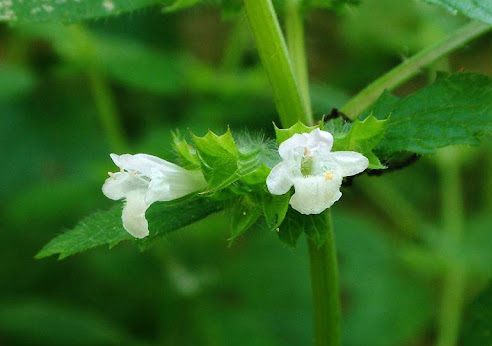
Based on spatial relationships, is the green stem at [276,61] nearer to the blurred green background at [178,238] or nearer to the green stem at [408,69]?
the green stem at [408,69]

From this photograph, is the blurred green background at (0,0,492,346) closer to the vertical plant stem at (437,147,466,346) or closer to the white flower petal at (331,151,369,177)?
the vertical plant stem at (437,147,466,346)

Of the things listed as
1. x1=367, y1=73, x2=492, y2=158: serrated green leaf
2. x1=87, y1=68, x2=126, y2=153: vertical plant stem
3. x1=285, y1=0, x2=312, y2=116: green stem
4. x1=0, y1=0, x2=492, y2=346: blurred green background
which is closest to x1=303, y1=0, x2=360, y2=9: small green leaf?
x1=285, y1=0, x2=312, y2=116: green stem

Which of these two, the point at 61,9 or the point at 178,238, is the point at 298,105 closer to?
the point at 61,9

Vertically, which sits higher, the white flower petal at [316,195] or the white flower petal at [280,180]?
the white flower petal at [280,180]

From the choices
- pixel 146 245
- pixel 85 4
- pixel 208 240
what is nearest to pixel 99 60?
pixel 208 240

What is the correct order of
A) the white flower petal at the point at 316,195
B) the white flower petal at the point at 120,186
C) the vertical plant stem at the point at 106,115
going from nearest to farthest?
1. the white flower petal at the point at 316,195
2. the white flower petal at the point at 120,186
3. the vertical plant stem at the point at 106,115

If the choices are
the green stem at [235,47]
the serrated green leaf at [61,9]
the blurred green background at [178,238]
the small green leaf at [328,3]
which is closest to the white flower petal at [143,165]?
the serrated green leaf at [61,9]

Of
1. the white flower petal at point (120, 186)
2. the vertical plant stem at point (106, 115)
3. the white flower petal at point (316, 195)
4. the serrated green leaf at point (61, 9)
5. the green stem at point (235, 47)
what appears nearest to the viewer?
the white flower petal at point (316, 195)

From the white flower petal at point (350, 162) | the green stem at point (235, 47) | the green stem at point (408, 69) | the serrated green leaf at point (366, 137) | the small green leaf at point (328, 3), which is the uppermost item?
the green stem at point (235, 47)
